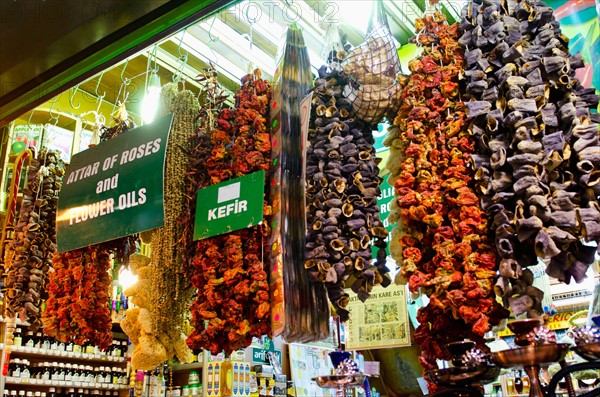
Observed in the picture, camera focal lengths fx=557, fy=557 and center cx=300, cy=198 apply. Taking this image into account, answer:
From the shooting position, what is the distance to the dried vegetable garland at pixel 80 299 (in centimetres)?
241

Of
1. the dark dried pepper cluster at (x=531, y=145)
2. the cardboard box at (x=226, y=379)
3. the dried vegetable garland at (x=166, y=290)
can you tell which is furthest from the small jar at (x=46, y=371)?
the dark dried pepper cluster at (x=531, y=145)

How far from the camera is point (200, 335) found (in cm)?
186

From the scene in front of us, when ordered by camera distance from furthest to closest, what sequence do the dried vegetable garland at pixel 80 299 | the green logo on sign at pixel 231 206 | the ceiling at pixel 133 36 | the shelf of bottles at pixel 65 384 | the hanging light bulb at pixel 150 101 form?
the shelf of bottles at pixel 65 384
the hanging light bulb at pixel 150 101
the dried vegetable garland at pixel 80 299
the green logo on sign at pixel 231 206
the ceiling at pixel 133 36

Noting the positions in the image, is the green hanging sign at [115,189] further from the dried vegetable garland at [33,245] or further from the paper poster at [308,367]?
the paper poster at [308,367]

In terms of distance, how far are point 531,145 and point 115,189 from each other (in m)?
1.62

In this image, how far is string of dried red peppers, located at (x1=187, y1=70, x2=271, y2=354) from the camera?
1823 mm

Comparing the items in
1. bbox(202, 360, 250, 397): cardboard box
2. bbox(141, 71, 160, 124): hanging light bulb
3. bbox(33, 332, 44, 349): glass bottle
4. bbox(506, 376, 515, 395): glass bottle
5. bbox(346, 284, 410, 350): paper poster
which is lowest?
bbox(506, 376, 515, 395): glass bottle

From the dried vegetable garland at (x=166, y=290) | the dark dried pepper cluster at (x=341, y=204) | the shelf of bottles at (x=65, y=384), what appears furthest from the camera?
the shelf of bottles at (x=65, y=384)

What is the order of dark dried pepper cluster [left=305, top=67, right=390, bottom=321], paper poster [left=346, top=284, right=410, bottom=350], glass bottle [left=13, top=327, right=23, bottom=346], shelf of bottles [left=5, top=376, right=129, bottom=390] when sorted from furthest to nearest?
glass bottle [left=13, top=327, right=23, bottom=346] < shelf of bottles [left=5, top=376, right=129, bottom=390] < paper poster [left=346, top=284, right=410, bottom=350] < dark dried pepper cluster [left=305, top=67, right=390, bottom=321]

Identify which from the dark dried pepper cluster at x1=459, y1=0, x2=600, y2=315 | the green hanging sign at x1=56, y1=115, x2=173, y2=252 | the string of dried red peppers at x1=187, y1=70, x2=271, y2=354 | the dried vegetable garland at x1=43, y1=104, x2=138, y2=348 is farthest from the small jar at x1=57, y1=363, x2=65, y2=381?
the dark dried pepper cluster at x1=459, y1=0, x2=600, y2=315

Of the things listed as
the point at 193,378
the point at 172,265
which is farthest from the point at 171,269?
the point at 193,378

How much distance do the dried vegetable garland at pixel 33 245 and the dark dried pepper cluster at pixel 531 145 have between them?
2.19 m

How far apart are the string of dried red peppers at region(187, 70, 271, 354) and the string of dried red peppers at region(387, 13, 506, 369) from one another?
521 millimetres

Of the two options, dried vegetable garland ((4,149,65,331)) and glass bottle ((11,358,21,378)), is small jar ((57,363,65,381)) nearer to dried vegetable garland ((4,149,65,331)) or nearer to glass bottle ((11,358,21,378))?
glass bottle ((11,358,21,378))
